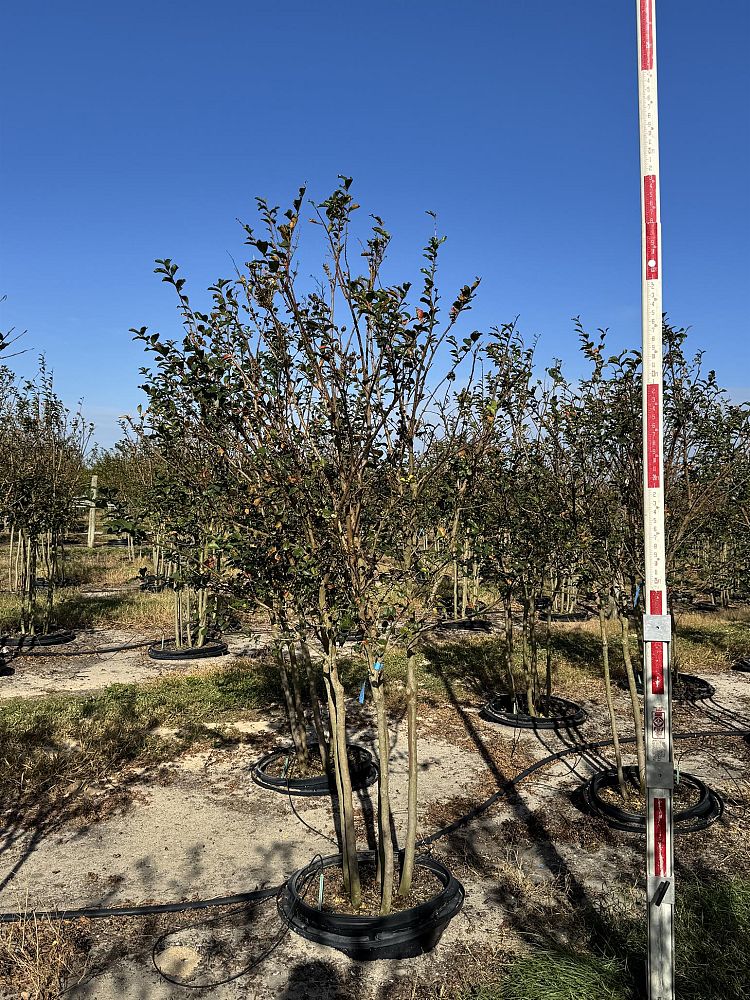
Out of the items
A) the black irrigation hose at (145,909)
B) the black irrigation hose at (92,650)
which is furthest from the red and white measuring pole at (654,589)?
the black irrigation hose at (92,650)

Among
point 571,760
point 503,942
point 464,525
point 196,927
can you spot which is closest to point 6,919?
point 196,927

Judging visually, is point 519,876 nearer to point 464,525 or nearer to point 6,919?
point 464,525

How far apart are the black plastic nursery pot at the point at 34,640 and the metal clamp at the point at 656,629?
12.5 meters

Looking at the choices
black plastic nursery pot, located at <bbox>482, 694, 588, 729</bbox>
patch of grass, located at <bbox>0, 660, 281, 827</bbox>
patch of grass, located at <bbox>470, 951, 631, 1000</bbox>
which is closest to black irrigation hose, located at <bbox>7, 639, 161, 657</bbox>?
patch of grass, located at <bbox>0, 660, 281, 827</bbox>

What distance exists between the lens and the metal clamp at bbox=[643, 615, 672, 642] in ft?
10.2

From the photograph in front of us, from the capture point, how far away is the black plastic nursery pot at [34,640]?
13125 mm

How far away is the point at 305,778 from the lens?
23.2ft

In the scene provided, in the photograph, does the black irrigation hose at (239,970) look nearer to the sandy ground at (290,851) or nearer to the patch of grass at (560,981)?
the sandy ground at (290,851)

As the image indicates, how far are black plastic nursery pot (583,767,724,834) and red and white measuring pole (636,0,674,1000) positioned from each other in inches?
118

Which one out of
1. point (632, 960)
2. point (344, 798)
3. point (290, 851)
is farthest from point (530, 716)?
point (632, 960)

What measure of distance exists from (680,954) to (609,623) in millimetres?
11627

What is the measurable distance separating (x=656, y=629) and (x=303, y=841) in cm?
402

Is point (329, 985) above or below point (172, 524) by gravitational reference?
below

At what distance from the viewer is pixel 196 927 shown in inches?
183
